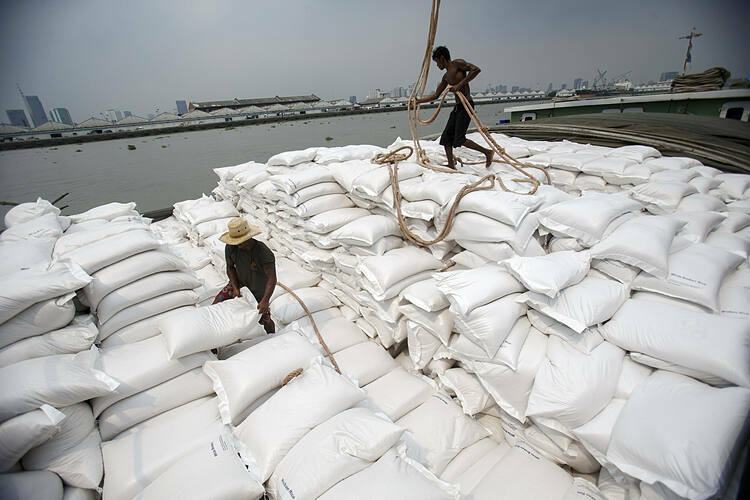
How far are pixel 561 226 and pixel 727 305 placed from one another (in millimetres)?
884

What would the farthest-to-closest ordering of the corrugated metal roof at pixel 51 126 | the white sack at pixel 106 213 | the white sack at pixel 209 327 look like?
the corrugated metal roof at pixel 51 126
the white sack at pixel 106 213
the white sack at pixel 209 327

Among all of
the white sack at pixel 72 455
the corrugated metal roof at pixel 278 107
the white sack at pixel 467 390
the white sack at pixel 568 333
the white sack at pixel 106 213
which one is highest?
the corrugated metal roof at pixel 278 107

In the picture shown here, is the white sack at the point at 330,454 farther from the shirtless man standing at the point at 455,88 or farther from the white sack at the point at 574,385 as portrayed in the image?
the shirtless man standing at the point at 455,88

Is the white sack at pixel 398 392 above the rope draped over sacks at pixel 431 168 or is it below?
below

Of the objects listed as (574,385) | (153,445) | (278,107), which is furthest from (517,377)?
(278,107)

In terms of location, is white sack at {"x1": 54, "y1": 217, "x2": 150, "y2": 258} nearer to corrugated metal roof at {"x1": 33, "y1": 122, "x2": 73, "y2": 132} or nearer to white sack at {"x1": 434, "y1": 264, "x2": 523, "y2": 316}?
white sack at {"x1": 434, "y1": 264, "x2": 523, "y2": 316}

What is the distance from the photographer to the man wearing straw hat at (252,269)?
7.17 ft

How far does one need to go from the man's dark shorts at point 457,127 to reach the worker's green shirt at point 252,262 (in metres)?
2.10

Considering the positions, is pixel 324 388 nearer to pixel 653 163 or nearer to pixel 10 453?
pixel 10 453

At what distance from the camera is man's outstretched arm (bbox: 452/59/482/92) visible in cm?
283

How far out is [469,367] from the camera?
1.80 metres

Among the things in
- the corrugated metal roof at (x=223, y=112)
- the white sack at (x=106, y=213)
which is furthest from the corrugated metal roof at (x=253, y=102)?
the white sack at (x=106, y=213)

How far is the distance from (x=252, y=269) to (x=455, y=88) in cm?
234

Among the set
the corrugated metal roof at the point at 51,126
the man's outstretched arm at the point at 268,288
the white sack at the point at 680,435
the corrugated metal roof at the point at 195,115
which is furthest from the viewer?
the corrugated metal roof at the point at 195,115
